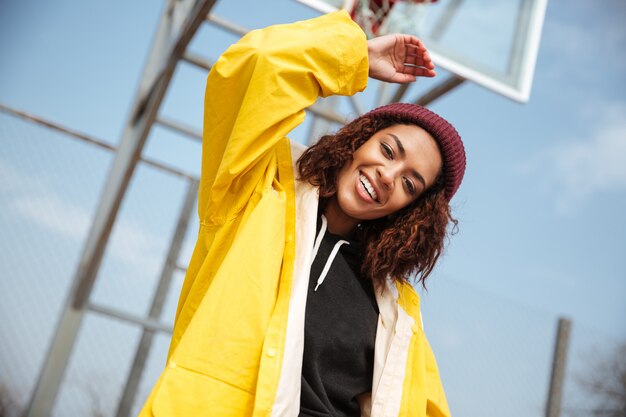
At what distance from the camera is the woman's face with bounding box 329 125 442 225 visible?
1450 mm

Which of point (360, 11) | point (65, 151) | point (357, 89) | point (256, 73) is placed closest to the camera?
point (256, 73)

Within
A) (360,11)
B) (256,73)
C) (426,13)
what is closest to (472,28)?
(426,13)

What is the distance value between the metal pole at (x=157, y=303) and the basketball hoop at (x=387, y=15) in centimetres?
177

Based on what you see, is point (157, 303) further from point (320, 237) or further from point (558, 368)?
point (320, 237)

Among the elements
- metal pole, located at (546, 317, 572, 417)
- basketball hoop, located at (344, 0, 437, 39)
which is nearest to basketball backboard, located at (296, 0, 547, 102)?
basketball hoop, located at (344, 0, 437, 39)

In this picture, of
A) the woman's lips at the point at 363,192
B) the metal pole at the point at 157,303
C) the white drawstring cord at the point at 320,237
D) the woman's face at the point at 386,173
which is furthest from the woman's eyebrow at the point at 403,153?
the metal pole at the point at 157,303

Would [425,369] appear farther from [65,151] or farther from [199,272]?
[65,151]

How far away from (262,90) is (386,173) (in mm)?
310

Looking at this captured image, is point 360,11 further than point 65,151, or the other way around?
point 65,151

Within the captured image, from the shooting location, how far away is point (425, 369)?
60.2 inches

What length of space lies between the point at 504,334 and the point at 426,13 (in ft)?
5.37

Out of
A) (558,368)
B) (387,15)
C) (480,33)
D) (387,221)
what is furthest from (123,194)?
(387,221)

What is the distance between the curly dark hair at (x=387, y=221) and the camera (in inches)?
58.5

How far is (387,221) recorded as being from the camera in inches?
62.6
